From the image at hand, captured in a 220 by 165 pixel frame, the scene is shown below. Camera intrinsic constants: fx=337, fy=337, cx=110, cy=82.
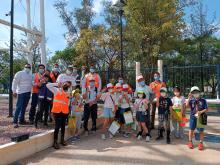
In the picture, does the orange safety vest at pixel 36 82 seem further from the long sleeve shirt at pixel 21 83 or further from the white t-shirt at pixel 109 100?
the white t-shirt at pixel 109 100

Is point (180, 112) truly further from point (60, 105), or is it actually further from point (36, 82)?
point (36, 82)

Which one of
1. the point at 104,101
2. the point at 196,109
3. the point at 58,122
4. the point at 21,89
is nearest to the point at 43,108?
the point at 21,89

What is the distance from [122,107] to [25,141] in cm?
316

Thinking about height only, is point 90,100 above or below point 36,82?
below

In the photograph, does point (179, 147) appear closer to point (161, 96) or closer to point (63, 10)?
point (161, 96)

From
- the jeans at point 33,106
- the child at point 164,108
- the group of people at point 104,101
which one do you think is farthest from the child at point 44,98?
the child at point 164,108

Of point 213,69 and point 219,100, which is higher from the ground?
point 213,69

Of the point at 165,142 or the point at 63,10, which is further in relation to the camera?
the point at 63,10

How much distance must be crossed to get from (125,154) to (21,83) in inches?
152

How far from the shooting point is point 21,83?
9.65 m

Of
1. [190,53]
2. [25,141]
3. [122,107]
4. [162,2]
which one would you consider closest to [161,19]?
[162,2]

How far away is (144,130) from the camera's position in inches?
356

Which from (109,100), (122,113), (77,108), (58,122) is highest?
(109,100)

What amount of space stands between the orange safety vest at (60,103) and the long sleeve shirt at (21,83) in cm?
168
